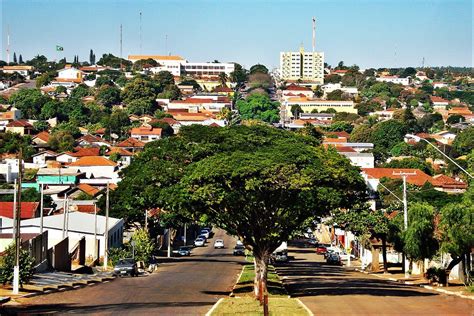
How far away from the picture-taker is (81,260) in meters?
70.2

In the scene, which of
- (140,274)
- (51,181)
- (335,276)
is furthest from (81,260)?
(51,181)

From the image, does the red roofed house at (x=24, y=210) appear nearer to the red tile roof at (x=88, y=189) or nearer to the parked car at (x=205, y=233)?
the parked car at (x=205, y=233)

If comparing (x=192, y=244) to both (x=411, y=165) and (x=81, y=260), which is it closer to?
(x=81, y=260)

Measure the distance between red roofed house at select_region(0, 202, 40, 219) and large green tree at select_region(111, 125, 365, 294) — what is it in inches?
1673

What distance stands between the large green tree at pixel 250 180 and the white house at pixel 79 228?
78.7 ft

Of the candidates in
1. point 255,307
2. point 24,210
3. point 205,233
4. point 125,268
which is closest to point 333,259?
point 125,268

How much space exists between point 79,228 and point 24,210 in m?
18.4

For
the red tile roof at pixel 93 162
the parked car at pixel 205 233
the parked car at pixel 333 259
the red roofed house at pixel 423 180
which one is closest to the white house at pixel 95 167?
the red tile roof at pixel 93 162

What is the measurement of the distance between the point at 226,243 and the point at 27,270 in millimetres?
71232

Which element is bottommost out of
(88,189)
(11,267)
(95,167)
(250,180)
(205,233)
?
(205,233)

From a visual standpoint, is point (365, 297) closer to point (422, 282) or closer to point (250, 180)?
point (250, 180)

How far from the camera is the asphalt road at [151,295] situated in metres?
37.3

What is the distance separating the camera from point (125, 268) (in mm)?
61312

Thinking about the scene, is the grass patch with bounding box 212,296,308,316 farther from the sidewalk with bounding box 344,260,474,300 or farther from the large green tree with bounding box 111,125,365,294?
the sidewalk with bounding box 344,260,474,300
